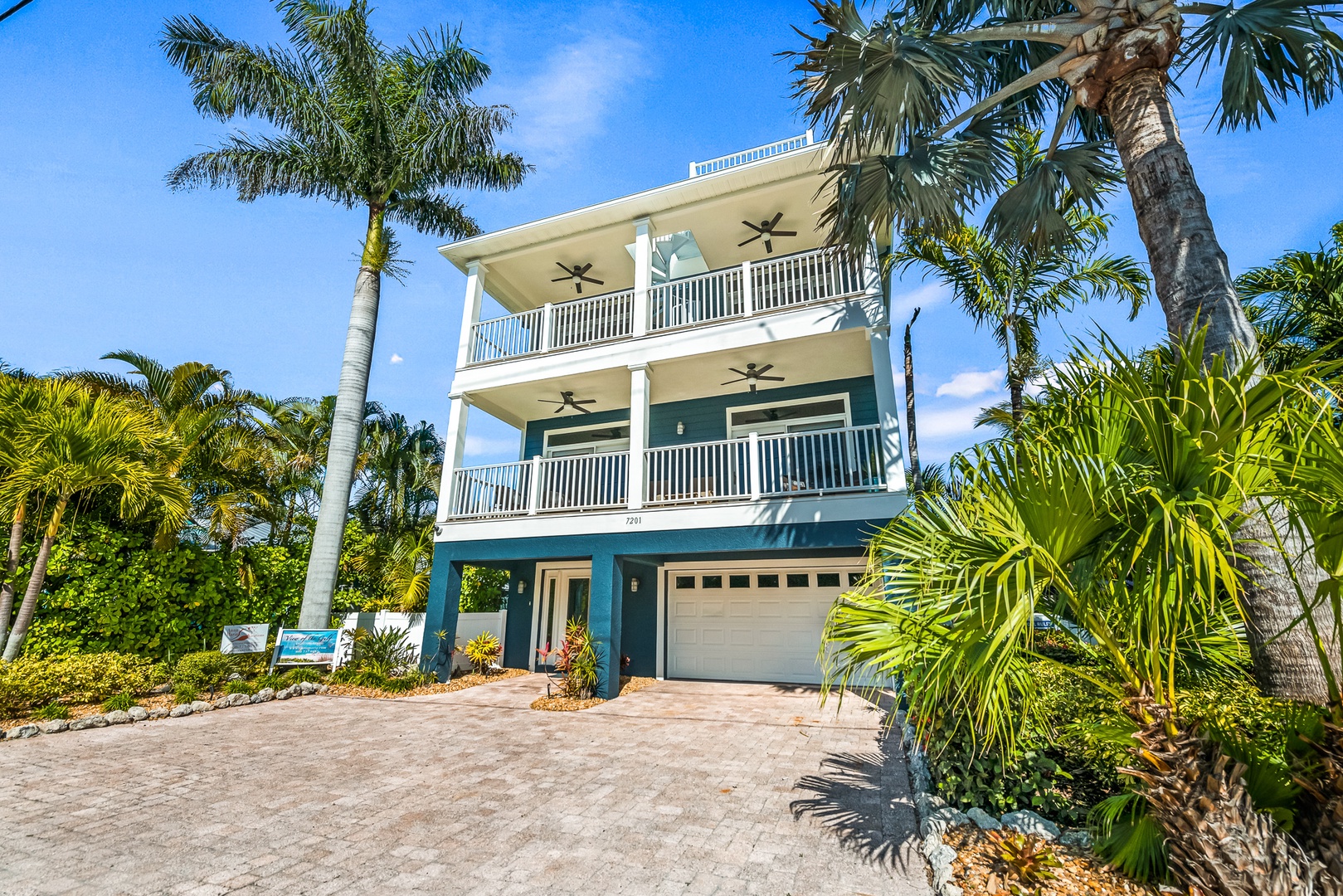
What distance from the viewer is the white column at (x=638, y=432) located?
926cm

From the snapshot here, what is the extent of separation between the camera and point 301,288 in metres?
13.5

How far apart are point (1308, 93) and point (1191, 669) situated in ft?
20.5

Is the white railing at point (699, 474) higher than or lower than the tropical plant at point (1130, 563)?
higher

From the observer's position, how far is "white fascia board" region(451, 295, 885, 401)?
8773 mm

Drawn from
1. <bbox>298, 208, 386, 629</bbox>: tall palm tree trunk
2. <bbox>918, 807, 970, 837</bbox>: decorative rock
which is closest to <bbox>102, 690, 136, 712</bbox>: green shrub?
<bbox>298, 208, 386, 629</bbox>: tall palm tree trunk

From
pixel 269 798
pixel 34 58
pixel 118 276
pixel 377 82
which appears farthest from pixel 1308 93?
pixel 118 276

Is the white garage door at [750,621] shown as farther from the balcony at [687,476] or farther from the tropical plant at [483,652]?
the tropical plant at [483,652]

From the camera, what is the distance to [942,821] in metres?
3.67

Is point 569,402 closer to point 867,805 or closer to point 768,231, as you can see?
point 768,231

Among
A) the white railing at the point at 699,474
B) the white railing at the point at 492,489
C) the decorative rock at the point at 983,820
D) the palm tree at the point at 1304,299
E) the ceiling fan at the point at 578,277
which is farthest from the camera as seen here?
the ceiling fan at the point at 578,277

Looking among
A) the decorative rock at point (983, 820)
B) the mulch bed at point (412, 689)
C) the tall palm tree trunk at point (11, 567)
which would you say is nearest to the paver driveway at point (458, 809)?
the decorative rock at point (983, 820)

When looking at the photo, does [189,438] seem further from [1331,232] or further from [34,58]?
[1331,232]

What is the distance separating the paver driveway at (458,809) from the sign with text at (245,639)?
2544mm

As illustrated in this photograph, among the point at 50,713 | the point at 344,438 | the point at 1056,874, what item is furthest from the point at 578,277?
the point at 1056,874
